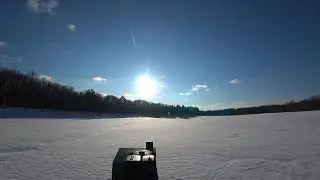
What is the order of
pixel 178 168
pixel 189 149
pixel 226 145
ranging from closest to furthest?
pixel 178 168, pixel 189 149, pixel 226 145

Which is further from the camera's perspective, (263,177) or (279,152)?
(279,152)

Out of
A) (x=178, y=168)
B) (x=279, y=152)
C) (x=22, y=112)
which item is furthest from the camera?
(x=22, y=112)

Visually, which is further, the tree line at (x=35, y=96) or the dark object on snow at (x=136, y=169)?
the tree line at (x=35, y=96)

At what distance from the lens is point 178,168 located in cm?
723

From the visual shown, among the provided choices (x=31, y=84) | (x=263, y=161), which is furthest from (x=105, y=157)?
(x=31, y=84)

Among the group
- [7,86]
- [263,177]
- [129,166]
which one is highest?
[7,86]

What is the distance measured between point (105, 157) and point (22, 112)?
132ft

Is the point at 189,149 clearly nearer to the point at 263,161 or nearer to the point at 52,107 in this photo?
the point at 263,161

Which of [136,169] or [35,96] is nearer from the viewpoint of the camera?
[136,169]

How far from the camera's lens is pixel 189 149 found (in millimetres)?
10203

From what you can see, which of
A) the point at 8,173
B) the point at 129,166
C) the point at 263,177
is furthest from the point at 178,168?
the point at 129,166

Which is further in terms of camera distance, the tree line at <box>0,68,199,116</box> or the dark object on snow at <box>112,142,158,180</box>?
the tree line at <box>0,68,199,116</box>

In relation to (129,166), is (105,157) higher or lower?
lower

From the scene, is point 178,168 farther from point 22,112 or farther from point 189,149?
point 22,112
